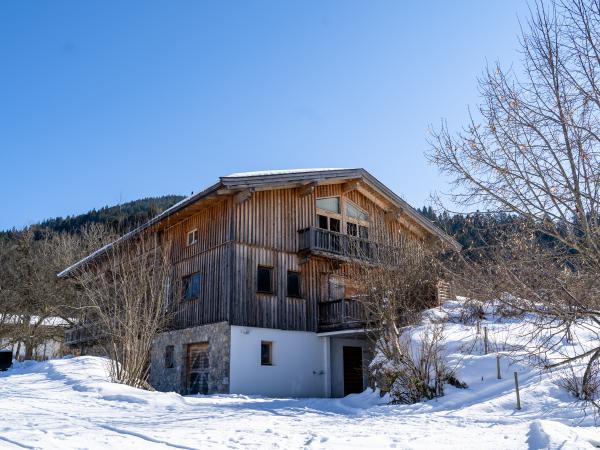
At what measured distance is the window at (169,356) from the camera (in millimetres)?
21802

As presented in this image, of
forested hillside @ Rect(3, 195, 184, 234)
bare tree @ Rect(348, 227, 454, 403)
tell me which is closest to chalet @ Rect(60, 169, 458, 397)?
bare tree @ Rect(348, 227, 454, 403)

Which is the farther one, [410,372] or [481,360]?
[481,360]

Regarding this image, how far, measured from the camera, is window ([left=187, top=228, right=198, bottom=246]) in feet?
72.0

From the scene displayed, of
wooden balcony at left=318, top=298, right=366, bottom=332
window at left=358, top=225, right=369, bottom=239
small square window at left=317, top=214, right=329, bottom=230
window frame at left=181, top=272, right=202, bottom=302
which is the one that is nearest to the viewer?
wooden balcony at left=318, top=298, right=366, bottom=332

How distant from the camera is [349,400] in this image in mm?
16469

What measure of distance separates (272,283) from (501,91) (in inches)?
542

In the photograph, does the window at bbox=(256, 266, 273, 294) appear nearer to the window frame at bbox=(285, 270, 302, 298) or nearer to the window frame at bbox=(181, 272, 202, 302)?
the window frame at bbox=(285, 270, 302, 298)

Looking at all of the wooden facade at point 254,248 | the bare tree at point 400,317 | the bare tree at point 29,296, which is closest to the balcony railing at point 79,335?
the bare tree at point 29,296

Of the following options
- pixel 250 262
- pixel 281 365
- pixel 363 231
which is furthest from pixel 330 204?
pixel 281 365

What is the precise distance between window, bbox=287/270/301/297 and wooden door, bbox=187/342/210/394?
147 inches

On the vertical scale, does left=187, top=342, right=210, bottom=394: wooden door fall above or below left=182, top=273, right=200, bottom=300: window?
below

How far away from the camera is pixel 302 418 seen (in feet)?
38.2

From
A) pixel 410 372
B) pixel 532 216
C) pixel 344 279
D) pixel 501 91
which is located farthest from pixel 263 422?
pixel 344 279

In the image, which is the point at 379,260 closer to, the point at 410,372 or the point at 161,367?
the point at 410,372
